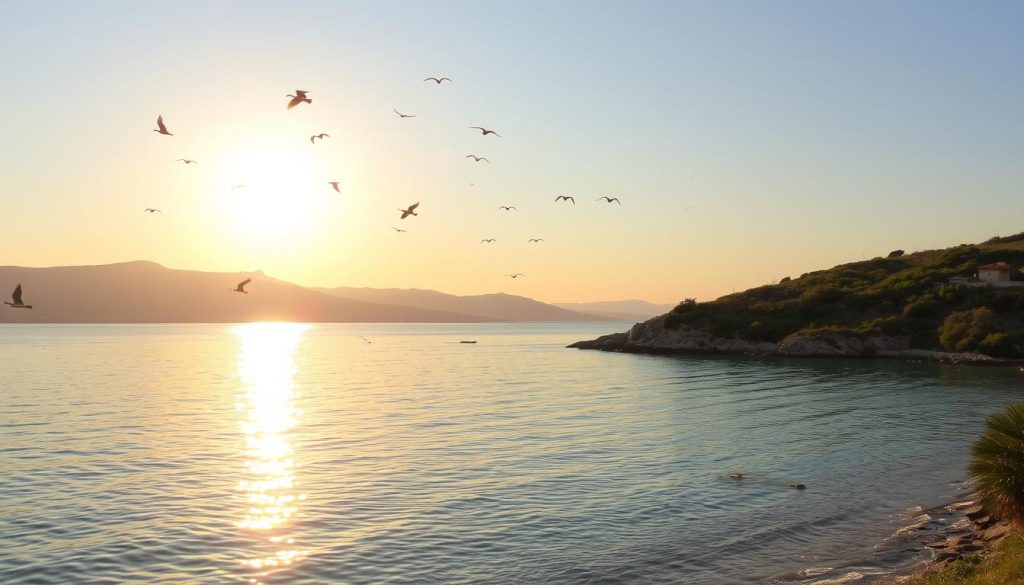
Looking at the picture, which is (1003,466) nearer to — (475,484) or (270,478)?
(475,484)

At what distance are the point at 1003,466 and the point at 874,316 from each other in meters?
116

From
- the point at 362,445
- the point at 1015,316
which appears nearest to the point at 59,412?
the point at 362,445

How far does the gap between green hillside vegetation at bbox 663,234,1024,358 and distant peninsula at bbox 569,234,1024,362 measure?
0.57 ft

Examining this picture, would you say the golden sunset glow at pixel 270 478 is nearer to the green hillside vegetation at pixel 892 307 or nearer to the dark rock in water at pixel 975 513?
the dark rock in water at pixel 975 513

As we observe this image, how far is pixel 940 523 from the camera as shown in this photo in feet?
75.9

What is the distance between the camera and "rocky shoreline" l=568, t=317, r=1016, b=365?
105 meters

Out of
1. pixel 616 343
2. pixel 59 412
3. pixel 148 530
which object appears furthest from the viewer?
pixel 616 343

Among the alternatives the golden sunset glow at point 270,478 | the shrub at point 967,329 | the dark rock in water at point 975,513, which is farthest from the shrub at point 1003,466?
the shrub at point 967,329

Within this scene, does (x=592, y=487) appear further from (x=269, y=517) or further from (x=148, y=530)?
(x=148, y=530)

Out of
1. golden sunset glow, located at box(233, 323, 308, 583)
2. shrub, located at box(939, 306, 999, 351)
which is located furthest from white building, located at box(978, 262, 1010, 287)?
golden sunset glow, located at box(233, 323, 308, 583)

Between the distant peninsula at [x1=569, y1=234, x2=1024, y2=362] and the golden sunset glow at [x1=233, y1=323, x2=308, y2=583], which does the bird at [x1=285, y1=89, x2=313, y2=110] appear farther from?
the distant peninsula at [x1=569, y1=234, x2=1024, y2=362]

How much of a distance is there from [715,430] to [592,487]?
1879 cm

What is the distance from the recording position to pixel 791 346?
119 metres

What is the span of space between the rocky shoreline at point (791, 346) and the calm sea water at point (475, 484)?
1612 inches
